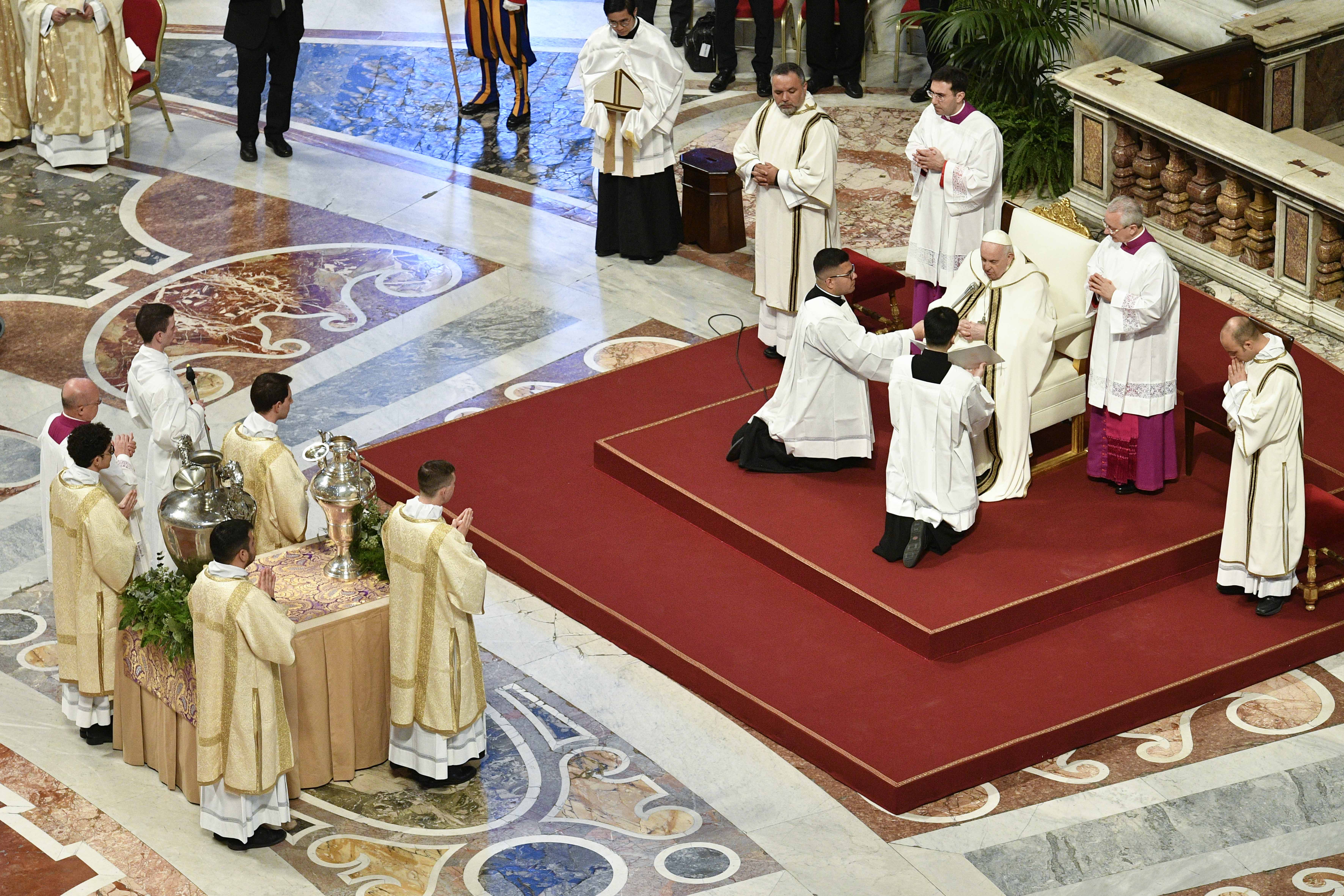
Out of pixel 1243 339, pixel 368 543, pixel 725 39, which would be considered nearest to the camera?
pixel 368 543

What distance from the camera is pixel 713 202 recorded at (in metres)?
10.5

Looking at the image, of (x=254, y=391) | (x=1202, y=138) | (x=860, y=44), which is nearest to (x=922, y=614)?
(x=254, y=391)

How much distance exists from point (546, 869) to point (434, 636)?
852 mm

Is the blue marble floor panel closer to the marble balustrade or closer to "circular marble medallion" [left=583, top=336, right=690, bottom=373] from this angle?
"circular marble medallion" [left=583, top=336, right=690, bottom=373]

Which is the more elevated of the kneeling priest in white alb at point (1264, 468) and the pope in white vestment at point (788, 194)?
the pope in white vestment at point (788, 194)

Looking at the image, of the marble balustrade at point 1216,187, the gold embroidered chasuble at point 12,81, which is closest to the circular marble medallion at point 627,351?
the marble balustrade at point 1216,187

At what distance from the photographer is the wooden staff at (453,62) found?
1236 cm

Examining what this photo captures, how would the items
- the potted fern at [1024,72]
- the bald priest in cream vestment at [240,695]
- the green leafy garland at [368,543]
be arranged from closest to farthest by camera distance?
the bald priest in cream vestment at [240,695]
the green leafy garland at [368,543]
the potted fern at [1024,72]

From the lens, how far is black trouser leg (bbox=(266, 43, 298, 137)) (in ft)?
38.0

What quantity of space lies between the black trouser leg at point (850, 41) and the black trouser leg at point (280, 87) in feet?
11.3

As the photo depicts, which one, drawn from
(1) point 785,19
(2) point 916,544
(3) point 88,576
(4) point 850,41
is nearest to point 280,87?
(1) point 785,19

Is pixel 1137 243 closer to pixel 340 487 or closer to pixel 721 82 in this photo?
pixel 340 487

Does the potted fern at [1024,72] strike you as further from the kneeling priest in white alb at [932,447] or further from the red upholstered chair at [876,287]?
the kneeling priest in white alb at [932,447]

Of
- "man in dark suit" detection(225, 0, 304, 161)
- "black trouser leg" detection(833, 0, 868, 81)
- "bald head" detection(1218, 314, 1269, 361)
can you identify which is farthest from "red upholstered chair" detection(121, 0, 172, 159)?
"bald head" detection(1218, 314, 1269, 361)
